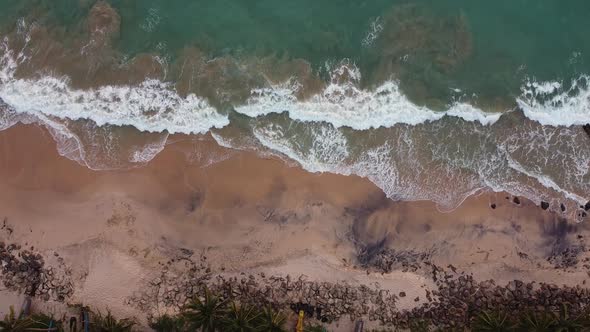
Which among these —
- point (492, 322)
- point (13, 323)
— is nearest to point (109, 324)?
point (13, 323)

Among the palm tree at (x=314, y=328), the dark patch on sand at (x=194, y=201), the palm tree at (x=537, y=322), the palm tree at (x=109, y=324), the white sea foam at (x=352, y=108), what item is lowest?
the palm tree at (x=109, y=324)

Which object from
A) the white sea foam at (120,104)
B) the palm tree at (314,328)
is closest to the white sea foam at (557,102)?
the palm tree at (314,328)

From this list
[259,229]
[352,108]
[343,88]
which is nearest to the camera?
[259,229]

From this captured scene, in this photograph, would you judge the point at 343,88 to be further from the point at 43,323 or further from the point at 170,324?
the point at 43,323

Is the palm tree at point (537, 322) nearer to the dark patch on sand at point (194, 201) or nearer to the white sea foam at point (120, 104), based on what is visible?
the dark patch on sand at point (194, 201)

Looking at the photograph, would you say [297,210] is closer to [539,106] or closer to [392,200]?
[392,200]

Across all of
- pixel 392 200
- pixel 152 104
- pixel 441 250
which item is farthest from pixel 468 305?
pixel 152 104
